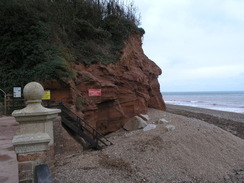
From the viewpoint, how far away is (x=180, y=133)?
9.41 meters

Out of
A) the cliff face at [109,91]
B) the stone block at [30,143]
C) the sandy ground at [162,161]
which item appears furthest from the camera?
the cliff face at [109,91]

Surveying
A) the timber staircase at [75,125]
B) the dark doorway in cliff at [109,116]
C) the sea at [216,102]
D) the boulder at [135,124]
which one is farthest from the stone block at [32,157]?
the sea at [216,102]

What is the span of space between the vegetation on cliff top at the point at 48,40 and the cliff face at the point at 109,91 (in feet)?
1.86

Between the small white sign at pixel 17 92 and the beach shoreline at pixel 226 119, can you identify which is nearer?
the small white sign at pixel 17 92

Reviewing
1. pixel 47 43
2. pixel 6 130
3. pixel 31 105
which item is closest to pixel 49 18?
pixel 47 43

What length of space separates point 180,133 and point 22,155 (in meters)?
8.20

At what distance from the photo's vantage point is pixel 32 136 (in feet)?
7.82

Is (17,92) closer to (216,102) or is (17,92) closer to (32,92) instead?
(32,92)

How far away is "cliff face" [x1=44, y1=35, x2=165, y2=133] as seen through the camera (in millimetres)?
9492

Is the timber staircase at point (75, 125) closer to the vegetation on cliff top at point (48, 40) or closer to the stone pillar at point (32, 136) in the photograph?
the vegetation on cliff top at point (48, 40)

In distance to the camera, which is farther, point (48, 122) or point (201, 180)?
point (201, 180)

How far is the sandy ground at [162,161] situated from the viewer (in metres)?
6.03

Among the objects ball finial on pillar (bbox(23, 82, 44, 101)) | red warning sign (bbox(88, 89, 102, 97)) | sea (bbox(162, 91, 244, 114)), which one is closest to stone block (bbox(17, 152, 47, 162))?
ball finial on pillar (bbox(23, 82, 44, 101))

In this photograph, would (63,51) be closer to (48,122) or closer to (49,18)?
(49,18)
